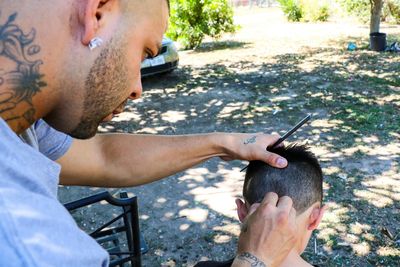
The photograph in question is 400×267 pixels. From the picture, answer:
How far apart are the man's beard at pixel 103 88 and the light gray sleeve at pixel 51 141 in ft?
1.32

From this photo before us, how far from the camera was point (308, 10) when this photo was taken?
17.0 m

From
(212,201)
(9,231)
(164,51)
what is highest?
(9,231)

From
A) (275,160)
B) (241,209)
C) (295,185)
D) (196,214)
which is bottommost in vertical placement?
(196,214)

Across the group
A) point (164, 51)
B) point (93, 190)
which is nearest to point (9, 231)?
point (93, 190)

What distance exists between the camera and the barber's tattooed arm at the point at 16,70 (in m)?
1.04

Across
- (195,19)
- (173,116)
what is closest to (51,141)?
(173,116)

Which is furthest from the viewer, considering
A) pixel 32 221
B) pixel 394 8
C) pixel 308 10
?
pixel 308 10

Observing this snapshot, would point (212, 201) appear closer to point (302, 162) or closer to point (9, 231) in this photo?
point (302, 162)

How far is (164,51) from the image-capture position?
7988 mm

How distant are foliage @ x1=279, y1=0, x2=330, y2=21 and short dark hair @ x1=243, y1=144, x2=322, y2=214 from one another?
1631 cm

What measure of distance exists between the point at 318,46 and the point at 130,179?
1007cm

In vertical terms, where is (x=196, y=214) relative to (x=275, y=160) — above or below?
below

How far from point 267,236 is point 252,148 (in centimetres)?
52

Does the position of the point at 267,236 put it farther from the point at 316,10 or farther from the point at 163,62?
the point at 316,10
